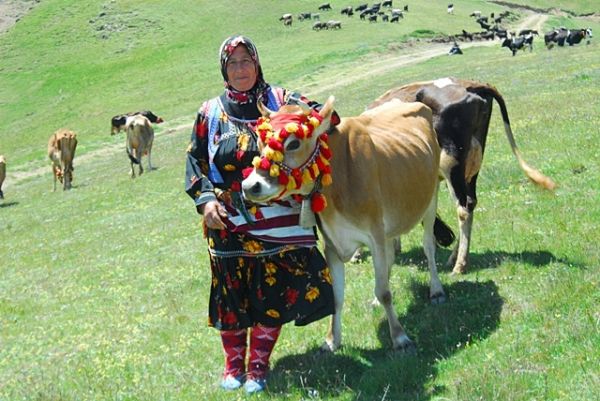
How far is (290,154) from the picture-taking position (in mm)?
5430

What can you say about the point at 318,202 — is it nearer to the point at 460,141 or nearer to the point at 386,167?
the point at 386,167

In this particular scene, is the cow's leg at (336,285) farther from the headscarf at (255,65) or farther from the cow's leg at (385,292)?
the headscarf at (255,65)

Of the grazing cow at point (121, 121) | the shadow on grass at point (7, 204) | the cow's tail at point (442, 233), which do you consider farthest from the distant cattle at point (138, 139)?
the cow's tail at point (442, 233)

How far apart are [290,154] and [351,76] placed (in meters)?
42.1

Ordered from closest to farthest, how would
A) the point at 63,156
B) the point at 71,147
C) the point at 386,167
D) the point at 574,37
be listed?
the point at 386,167 < the point at 63,156 < the point at 71,147 < the point at 574,37

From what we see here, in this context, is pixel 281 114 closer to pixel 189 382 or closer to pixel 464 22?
pixel 189 382

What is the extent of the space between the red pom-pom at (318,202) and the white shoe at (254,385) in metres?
1.48

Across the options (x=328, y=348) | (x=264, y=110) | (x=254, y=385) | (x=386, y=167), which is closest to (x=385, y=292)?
(x=328, y=348)

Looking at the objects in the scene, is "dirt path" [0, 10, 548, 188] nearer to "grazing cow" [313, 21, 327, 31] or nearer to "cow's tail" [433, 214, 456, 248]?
"grazing cow" [313, 21, 327, 31]

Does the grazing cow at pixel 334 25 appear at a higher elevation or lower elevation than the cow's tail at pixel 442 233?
lower

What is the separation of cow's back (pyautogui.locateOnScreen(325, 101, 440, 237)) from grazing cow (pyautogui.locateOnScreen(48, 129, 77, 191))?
22329mm

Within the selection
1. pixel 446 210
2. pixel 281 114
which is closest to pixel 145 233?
pixel 446 210

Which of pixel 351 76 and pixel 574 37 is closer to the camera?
pixel 351 76

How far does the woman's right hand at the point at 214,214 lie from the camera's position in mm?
5762
